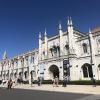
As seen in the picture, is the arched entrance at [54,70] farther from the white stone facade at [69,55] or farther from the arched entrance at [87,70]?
the arched entrance at [87,70]

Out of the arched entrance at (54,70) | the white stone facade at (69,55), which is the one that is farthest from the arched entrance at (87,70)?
the arched entrance at (54,70)

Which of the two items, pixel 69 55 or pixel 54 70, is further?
pixel 54 70

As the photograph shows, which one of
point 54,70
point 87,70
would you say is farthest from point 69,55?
point 54,70

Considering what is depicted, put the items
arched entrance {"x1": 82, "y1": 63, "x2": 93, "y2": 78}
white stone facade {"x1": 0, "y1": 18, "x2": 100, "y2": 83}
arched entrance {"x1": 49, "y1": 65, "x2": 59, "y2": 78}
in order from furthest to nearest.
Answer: arched entrance {"x1": 49, "y1": 65, "x2": 59, "y2": 78} → arched entrance {"x1": 82, "y1": 63, "x2": 93, "y2": 78} → white stone facade {"x1": 0, "y1": 18, "x2": 100, "y2": 83}

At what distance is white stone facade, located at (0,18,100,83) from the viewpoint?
129ft

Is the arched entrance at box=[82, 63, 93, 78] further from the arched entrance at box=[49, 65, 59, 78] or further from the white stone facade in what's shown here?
the arched entrance at box=[49, 65, 59, 78]

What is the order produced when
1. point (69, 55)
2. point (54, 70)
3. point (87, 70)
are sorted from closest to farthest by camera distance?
point (87, 70)
point (69, 55)
point (54, 70)

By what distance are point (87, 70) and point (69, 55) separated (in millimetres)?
5430

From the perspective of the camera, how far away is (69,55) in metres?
41.8

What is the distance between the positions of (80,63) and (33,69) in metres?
19.2

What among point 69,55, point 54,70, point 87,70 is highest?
point 69,55

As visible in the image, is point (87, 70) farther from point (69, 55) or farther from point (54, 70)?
point (54, 70)

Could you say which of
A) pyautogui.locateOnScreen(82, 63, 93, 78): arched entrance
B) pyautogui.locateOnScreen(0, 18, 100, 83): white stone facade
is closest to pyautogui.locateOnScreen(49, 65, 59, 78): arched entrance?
pyautogui.locateOnScreen(0, 18, 100, 83): white stone facade

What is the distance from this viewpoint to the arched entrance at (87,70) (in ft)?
130
